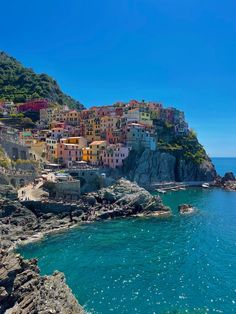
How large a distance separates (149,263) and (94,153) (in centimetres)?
5977

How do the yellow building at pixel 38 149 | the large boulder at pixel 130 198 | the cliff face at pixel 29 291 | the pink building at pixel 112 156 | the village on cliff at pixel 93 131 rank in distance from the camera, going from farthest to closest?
1. the pink building at pixel 112 156
2. the village on cliff at pixel 93 131
3. the yellow building at pixel 38 149
4. the large boulder at pixel 130 198
5. the cliff face at pixel 29 291

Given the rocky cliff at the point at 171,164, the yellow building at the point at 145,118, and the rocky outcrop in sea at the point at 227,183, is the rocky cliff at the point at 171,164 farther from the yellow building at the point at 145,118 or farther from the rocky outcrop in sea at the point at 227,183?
the yellow building at the point at 145,118

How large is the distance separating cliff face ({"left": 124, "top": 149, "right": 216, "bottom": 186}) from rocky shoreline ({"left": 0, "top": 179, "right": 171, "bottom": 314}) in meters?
26.2

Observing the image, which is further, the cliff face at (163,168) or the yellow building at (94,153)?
the cliff face at (163,168)

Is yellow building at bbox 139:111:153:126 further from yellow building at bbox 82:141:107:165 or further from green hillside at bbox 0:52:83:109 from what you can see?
Result: green hillside at bbox 0:52:83:109

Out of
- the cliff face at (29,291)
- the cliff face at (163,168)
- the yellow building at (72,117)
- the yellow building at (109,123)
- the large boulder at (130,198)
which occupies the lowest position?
the cliff face at (29,291)

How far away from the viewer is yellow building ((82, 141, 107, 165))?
10106 centimetres

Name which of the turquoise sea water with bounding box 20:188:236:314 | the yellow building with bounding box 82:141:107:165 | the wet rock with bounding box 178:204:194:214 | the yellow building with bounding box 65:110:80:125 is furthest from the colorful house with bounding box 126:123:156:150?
the turquoise sea water with bounding box 20:188:236:314

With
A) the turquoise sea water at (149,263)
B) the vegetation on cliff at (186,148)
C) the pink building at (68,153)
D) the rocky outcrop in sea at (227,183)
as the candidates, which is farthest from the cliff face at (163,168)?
the turquoise sea water at (149,263)

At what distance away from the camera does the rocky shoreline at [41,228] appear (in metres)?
28.3

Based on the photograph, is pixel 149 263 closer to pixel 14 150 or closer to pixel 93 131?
pixel 14 150

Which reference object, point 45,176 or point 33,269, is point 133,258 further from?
point 45,176

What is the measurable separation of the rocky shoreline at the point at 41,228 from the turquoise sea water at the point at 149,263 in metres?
3.50

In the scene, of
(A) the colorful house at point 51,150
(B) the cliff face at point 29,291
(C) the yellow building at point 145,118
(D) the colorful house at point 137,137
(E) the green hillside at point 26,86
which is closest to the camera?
(B) the cliff face at point 29,291
